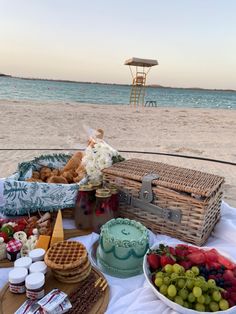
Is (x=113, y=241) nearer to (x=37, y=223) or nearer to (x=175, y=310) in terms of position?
(x=175, y=310)

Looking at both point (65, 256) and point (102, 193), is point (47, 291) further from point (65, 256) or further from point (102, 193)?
point (102, 193)

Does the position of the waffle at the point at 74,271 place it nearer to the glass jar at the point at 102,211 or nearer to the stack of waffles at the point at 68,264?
the stack of waffles at the point at 68,264

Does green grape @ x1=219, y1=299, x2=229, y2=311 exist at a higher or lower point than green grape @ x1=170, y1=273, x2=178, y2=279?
lower

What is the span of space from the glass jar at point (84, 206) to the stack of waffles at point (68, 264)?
33 centimetres

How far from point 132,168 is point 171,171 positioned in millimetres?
212

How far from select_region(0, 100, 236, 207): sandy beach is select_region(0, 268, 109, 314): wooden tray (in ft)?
7.50

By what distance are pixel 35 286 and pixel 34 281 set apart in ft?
0.05

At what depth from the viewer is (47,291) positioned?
95cm

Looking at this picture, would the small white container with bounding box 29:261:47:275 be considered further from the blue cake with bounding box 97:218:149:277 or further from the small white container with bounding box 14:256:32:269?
the blue cake with bounding box 97:218:149:277

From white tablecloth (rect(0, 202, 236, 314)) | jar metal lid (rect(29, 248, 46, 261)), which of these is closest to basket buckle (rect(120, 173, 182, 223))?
white tablecloth (rect(0, 202, 236, 314))

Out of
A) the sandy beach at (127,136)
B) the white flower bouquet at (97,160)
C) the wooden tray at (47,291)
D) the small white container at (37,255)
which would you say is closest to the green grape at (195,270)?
the wooden tray at (47,291)

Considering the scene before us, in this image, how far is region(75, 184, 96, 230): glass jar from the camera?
135cm

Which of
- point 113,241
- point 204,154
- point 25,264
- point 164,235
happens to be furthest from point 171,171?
point 204,154

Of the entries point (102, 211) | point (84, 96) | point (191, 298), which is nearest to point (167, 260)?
point (191, 298)
